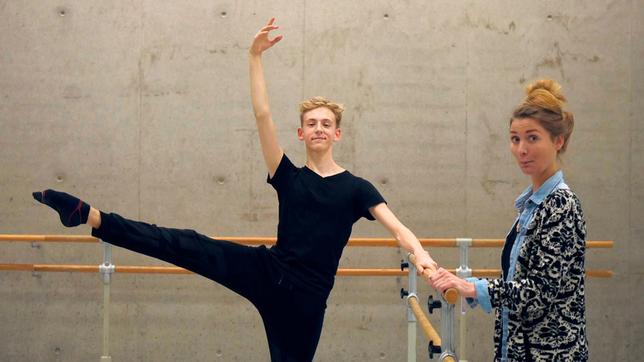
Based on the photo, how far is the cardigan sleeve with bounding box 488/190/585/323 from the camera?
158 cm

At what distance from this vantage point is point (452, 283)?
1767mm

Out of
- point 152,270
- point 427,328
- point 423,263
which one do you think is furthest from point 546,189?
point 152,270

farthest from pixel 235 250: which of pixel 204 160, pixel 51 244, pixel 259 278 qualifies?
pixel 51 244

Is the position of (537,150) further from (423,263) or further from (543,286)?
(423,263)

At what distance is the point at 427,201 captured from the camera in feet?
17.1

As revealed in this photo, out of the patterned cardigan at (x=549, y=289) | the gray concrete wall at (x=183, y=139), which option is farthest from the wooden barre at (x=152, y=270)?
the patterned cardigan at (x=549, y=289)

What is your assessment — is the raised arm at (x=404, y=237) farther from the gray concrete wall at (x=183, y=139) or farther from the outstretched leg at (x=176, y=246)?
the gray concrete wall at (x=183, y=139)

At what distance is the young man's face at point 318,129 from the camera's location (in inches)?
117

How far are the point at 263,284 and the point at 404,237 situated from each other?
1.72 ft

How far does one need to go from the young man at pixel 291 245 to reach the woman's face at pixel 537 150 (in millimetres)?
754

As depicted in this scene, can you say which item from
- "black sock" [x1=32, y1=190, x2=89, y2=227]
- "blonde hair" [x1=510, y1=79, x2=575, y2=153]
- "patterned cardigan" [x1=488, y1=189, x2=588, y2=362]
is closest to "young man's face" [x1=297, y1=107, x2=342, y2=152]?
"black sock" [x1=32, y1=190, x2=89, y2=227]

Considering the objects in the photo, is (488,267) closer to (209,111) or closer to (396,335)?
(396,335)

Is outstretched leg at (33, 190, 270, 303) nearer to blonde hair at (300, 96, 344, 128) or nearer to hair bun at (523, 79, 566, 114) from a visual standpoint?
blonde hair at (300, 96, 344, 128)

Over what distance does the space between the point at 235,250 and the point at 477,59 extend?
3032 millimetres
